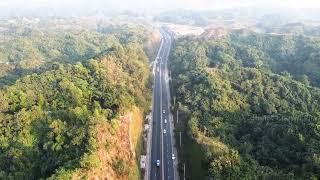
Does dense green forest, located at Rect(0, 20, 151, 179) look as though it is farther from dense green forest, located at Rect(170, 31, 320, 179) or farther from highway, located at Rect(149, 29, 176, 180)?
dense green forest, located at Rect(170, 31, 320, 179)

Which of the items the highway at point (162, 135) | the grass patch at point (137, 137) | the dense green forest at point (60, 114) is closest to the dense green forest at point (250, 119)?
the highway at point (162, 135)

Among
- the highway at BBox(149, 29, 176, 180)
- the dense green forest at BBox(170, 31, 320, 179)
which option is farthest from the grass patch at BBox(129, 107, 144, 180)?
the dense green forest at BBox(170, 31, 320, 179)

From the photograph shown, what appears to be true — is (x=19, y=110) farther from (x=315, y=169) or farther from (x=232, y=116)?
(x=315, y=169)

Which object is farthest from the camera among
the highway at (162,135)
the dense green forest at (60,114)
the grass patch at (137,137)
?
the highway at (162,135)

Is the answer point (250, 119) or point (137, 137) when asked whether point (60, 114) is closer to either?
point (137, 137)

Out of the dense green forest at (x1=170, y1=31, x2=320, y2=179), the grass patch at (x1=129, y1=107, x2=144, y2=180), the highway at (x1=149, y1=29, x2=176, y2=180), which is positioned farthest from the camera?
the highway at (x1=149, y1=29, x2=176, y2=180)

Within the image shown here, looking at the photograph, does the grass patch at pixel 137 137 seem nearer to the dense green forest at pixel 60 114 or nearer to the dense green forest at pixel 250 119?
the dense green forest at pixel 60 114

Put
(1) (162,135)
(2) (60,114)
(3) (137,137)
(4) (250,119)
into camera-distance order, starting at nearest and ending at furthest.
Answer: (2) (60,114) < (3) (137,137) < (1) (162,135) < (4) (250,119)

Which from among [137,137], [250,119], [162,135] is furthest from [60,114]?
[250,119]
